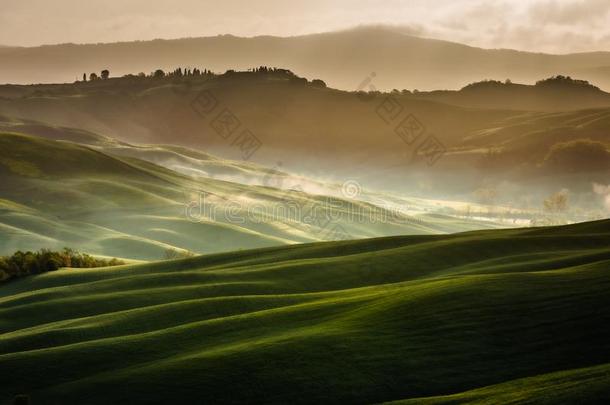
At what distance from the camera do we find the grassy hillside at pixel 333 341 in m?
28.5

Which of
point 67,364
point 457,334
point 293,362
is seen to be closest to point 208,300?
point 67,364

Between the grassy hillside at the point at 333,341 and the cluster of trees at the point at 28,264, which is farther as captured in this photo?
the cluster of trees at the point at 28,264

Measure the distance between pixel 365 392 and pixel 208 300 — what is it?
18127 mm

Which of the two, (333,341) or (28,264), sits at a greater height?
(333,341)

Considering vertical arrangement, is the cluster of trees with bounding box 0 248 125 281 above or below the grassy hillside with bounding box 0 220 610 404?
below

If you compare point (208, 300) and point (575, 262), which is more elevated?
point (575, 262)

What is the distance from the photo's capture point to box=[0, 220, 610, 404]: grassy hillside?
93.5ft

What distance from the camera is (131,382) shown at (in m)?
31.8

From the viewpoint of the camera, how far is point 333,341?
107 ft

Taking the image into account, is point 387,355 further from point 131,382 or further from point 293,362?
point 131,382

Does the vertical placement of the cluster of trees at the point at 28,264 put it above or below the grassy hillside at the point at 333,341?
below

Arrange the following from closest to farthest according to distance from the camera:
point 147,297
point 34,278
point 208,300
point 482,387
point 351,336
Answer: point 482,387
point 351,336
point 208,300
point 147,297
point 34,278

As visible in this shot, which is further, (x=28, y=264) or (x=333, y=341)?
(x=28, y=264)

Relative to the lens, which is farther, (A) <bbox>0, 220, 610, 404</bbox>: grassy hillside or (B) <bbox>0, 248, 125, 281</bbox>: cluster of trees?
(B) <bbox>0, 248, 125, 281</bbox>: cluster of trees
